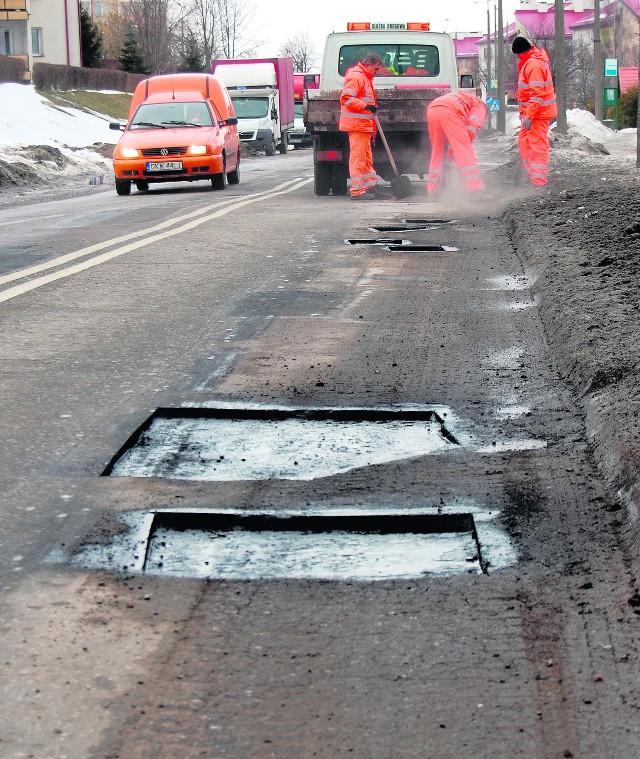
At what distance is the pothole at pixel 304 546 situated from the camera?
3.24 meters

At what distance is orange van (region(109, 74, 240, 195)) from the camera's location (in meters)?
20.3

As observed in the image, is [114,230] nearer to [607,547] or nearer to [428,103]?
[428,103]

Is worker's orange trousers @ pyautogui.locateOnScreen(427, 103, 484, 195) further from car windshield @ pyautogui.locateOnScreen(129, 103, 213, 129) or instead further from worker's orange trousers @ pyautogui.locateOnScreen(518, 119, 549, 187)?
car windshield @ pyautogui.locateOnScreen(129, 103, 213, 129)

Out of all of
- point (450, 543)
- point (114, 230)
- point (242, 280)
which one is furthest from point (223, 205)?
point (450, 543)

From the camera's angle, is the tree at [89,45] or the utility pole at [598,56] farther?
the tree at [89,45]

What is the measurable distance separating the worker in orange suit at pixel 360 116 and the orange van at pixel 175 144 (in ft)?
11.8

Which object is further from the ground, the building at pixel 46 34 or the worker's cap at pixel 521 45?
the building at pixel 46 34

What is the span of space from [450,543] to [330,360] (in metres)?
2.55

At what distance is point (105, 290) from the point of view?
27.4 feet

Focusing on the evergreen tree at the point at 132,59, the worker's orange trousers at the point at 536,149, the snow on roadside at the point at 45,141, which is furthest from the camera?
the evergreen tree at the point at 132,59

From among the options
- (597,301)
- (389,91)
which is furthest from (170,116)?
(597,301)

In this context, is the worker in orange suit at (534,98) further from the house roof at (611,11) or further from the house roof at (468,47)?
the house roof at (468,47)

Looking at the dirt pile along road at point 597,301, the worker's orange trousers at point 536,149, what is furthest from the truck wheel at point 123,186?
the dirt pile along road at point 597,301

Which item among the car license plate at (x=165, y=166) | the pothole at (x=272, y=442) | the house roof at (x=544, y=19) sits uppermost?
the house roof at (x=544, y=19)
